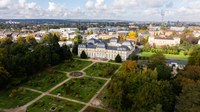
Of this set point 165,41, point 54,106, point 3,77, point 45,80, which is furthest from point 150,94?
point 165,41

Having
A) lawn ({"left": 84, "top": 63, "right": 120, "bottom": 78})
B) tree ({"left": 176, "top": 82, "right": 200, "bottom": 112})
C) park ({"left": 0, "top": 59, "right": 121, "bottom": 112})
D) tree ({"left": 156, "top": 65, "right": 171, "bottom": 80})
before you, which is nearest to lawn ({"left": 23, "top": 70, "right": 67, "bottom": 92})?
park ({"left": 0, "top": 59, "right": 121, "bottom": 112})

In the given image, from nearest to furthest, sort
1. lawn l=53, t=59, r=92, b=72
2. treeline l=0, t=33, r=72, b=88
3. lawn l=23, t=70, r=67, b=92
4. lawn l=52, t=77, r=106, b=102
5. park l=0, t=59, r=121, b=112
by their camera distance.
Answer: park l=0, t=59, r=121, b=112 < lawn l=52, t=77, r=106, b=102 < treeline l=0, t=33, r=72, b=88 < lawn l=23, t=70, r=67, b=92 < lawn l=53, t=59, r=92, b=72

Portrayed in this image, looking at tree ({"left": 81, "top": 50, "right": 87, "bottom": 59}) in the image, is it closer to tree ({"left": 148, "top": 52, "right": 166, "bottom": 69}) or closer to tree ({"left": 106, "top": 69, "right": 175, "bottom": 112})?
Result: tree ({"left": 148, "top": 52, "right": 166, "bottom": 69})

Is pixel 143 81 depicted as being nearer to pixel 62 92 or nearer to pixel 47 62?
pixel 62 92

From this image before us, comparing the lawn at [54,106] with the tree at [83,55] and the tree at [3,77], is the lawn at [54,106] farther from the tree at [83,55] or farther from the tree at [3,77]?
the tree at [83,55]

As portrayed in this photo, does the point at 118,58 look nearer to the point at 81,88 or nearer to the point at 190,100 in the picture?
the point at 81,88

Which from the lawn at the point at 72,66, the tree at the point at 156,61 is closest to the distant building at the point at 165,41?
the lawn at the point at 72,66

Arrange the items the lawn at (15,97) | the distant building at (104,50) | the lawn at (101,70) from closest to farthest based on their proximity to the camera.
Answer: the lawn at (15,97)
the lawn at (101,70)
the distant building at (104,50)
